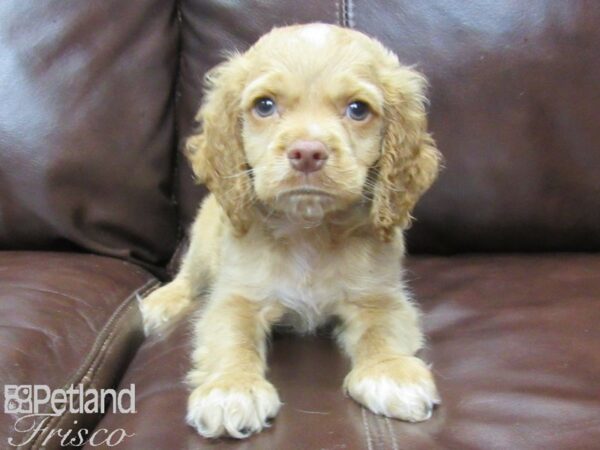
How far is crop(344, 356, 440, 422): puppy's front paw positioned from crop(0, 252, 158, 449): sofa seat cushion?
0.51 meters

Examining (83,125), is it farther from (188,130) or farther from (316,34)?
(316,34)

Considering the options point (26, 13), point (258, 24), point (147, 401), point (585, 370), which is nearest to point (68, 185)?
point (26, 13)

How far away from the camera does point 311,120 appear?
138 cm

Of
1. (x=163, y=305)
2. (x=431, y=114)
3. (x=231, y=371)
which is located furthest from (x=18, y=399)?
(x=431, y=114)

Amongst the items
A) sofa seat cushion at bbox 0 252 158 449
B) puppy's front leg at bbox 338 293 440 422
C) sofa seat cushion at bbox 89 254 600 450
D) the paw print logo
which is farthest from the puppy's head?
the paw print logo

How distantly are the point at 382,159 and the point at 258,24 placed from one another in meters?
0.70

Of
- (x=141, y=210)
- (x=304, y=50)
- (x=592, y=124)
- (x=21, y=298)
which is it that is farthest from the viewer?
(x=141, y=210)

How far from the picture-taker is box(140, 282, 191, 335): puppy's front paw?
5.60ft

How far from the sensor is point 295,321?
5.15ft

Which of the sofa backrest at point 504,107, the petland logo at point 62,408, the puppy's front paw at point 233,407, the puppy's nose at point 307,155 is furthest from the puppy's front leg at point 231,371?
the sofa backrest at point 504,107

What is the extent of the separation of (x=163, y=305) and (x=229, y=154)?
47 cm

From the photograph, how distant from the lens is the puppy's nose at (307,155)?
127 centimetres

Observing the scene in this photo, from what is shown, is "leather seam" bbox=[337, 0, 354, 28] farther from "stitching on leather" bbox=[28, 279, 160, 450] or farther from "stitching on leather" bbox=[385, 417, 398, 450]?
"stitching on leather" bbox=[385, 417, 398, 450]

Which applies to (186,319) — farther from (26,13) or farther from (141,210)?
(26,13)
